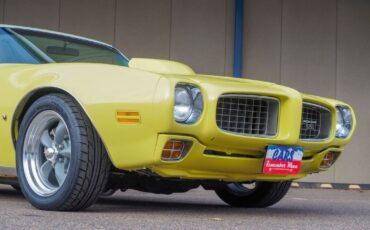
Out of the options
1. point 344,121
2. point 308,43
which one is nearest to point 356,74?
point 308,43

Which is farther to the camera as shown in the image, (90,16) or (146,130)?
(90,16)

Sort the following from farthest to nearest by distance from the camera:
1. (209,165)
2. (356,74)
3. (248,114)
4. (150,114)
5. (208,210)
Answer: (356,74) < (208,210) < (248,114) < (209,165) < (150,114)

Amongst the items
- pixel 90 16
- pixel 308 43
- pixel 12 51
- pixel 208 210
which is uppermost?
pixel 90 16

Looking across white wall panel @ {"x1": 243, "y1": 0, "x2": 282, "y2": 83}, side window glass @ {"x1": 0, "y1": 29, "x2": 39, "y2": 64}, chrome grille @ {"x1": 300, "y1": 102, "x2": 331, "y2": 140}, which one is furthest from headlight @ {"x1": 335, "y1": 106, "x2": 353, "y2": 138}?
white wall panel @ {"x1": 243, "y1": 0, "x2": 282, "y2": 83}

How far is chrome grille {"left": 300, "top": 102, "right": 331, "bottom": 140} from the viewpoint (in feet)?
17.4

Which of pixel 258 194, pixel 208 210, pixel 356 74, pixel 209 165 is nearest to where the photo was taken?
pixel 209 165

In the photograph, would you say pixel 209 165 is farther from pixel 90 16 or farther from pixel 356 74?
pixel 356 74

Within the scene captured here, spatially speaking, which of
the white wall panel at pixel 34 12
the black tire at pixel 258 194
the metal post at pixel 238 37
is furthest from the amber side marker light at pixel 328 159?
the white wall panel at pixel 34 12

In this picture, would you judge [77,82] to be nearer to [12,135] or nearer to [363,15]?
[12,135]

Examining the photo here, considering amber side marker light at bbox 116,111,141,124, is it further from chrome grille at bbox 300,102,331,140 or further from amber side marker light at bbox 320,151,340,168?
amber side marker light at bbox 320,151,340,168

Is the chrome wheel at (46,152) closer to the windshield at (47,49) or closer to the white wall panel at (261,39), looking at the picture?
the windshield at (47,49)

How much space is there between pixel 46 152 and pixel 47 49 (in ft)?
3.53

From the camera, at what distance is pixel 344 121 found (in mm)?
5582

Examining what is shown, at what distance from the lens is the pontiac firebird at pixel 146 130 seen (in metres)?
4.65
